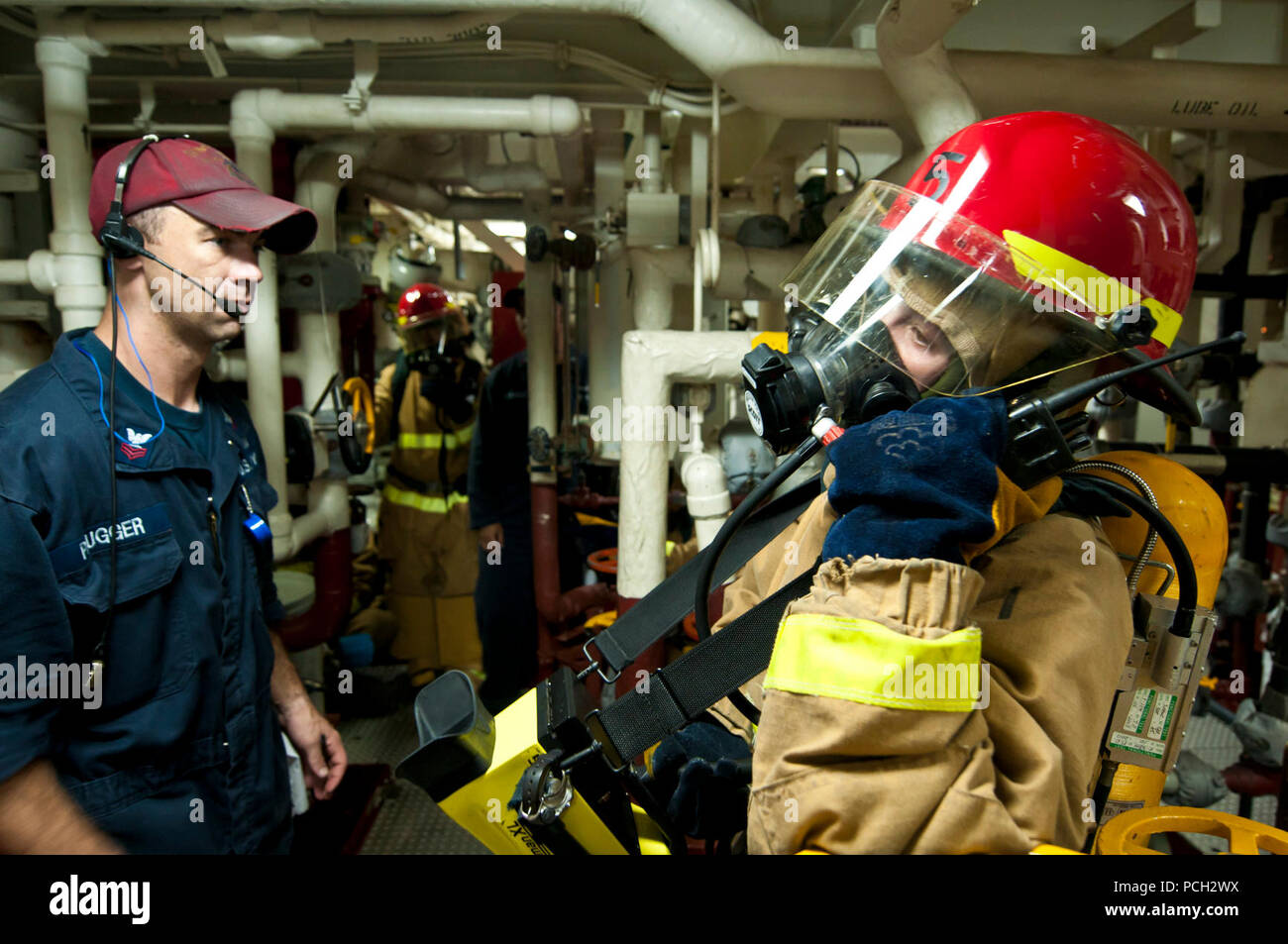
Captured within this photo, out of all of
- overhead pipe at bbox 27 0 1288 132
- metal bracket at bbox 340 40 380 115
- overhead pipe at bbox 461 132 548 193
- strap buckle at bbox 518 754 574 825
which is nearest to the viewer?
strap buckle at bbox 518 754 574 825

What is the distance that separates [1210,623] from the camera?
1.03 meters

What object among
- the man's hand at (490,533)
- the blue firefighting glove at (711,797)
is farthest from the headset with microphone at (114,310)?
the man's hand at (490,533)

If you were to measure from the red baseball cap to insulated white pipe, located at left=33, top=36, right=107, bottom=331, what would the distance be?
479 millimetres

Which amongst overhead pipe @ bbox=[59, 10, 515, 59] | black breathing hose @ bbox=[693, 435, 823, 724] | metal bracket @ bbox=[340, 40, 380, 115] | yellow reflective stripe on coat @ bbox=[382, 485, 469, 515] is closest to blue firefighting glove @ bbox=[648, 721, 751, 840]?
black breathing hose @ bbox=[693, 435, 823, 724]

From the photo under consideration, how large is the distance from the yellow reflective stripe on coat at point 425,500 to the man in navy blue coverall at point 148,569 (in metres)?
2.39

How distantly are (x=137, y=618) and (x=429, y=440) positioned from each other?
2.79 metres

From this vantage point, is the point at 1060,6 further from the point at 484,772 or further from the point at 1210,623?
the point at 484,772

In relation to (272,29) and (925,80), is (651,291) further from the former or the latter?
(272,29)

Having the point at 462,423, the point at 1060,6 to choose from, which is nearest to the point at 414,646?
the point at 462,423

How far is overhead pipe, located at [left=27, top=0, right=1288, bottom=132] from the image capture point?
5.16ft

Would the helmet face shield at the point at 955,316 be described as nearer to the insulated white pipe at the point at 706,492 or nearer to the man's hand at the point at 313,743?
the insulated white pipe at the point at 706,492

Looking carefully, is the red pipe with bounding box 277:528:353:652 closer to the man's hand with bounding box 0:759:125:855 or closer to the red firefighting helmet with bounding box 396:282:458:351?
the man's hand with bounding box 0:759:125:855

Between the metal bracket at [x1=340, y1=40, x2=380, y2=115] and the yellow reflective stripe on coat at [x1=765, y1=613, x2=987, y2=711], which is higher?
the metal bracket at [x1=340, y1=40, x2=380, y2=115]

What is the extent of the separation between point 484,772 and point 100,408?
0.91m
